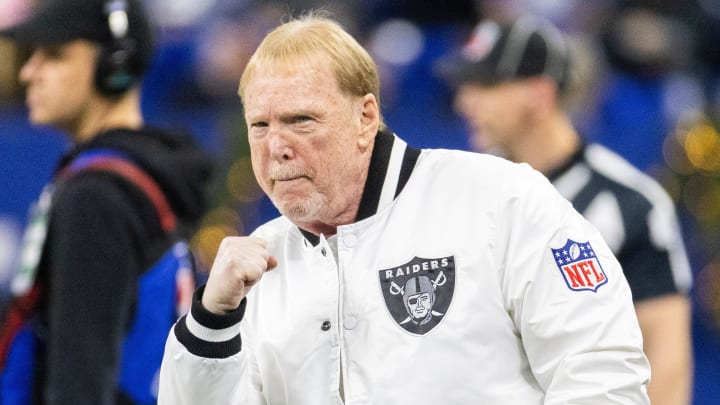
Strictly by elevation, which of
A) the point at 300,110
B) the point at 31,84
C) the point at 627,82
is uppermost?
the point at 627,82

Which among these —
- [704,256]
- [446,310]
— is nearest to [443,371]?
[446,310]

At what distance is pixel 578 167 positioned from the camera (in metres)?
4.86

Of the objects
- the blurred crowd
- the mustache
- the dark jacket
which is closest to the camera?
the mustache

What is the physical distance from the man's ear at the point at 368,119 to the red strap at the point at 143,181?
110cm

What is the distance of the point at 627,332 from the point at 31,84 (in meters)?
2.14

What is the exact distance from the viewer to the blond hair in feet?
9.41

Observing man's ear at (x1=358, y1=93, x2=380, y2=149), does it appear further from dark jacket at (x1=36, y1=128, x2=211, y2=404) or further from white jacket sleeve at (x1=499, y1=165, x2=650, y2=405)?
dark jacket at (x1=36, y1=128, x2=211, y2=404)

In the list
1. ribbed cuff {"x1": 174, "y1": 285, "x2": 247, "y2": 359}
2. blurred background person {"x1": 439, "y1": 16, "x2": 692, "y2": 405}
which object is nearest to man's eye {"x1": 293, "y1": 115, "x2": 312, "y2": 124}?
ribbed cuff {"x1": 174, "y1": 285, "x2": 247, "y2": 359}

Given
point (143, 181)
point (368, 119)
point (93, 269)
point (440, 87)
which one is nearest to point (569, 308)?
point (368, 119)

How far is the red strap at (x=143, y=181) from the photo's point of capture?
12.6 feet

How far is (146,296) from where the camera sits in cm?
386

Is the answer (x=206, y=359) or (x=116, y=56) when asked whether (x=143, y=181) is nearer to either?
(x=116, y=56)

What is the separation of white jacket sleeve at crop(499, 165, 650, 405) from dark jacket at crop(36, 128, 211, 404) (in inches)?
53.0

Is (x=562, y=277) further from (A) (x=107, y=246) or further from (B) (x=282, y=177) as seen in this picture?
(A) (x=107, y=246)
